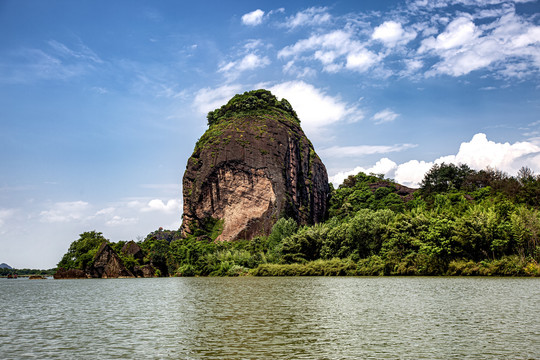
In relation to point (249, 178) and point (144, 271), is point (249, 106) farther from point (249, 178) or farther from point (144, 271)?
point (144, 271)

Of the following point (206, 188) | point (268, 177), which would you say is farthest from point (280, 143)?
point (206, 188)

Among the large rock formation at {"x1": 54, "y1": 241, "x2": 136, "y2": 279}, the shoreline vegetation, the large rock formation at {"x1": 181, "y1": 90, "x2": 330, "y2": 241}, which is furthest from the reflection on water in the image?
the large rock formation at {"x1": 181, "y1": 90, "x2": 330, "y2": 241}

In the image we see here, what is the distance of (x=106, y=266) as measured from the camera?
60938mm

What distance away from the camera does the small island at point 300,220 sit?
33.9 meters

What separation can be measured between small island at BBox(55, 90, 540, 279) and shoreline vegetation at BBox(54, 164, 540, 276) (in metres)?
0.12

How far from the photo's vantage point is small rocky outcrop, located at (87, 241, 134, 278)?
199 ft

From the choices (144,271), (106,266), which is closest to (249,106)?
(144,271)

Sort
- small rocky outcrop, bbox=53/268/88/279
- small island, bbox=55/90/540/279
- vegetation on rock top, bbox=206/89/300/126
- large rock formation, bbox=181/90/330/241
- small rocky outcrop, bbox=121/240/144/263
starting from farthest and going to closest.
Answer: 1. vegetation on rock top, bbox=206/89/300/126
2. large rock formation, bbox=181/90/330/241
3. small rocky outcrop, bbox=121/240/144/263
4. small rocky outcrop, bbox=53/268/88/279
5. small island, bbox=55/90/540/279

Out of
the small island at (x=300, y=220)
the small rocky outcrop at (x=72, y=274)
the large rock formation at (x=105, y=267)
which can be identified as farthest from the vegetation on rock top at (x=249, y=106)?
the small rocky outcrop at (x=72, y=274)

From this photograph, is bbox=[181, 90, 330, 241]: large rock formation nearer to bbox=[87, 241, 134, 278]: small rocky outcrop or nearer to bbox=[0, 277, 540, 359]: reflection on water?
bbox=[87, 241, 134, 278]: small rocky outcrop

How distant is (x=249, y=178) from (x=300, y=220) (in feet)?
41.1

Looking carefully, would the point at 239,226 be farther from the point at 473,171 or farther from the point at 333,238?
the point at 473,171

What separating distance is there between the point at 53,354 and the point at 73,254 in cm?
6744

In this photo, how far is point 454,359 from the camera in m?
7.29
